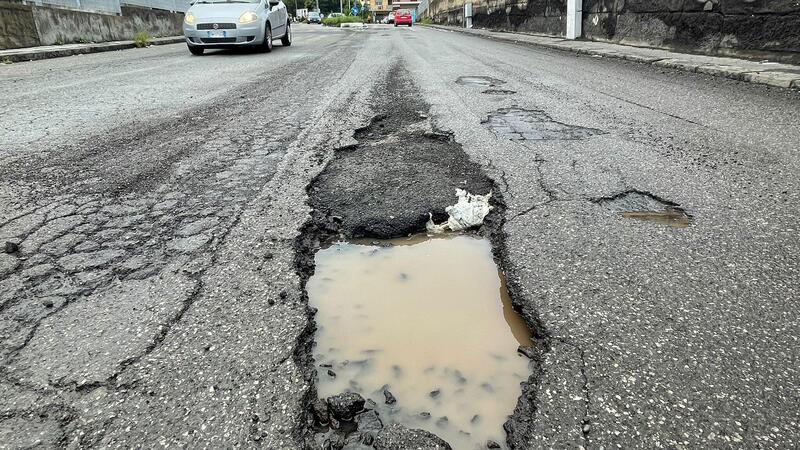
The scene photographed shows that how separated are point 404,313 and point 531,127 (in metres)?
2.81

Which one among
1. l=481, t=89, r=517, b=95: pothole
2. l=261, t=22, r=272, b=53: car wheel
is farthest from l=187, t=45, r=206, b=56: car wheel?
l=481, t=89, r=517, b=95: pothole

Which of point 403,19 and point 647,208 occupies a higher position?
point 403,19

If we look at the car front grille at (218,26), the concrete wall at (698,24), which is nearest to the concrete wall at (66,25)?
the car front grille at (218,26)

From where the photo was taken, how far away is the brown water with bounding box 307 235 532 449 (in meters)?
1.36

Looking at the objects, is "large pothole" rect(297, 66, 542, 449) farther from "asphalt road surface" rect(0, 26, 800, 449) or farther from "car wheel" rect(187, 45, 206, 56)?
"car wheel" rect(187, 45, 206, 56)

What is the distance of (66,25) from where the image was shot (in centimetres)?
1244

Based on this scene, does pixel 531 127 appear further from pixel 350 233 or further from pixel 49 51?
pixel 49 51

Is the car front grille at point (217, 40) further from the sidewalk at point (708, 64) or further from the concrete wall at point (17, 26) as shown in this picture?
the sidewalk at point (708, 64)

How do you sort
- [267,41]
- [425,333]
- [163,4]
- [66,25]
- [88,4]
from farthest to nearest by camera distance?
[163,4] < [88,4] < [66,25] < [267,41] < [425,333]

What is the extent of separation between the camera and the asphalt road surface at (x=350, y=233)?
126 centimetres

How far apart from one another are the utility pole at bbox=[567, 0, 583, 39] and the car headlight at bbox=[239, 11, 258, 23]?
788 centimetres

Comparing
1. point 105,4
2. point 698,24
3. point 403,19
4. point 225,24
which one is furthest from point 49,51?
point 403,19

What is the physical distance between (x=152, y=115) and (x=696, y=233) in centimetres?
445

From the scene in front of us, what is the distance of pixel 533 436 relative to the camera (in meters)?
1.20
